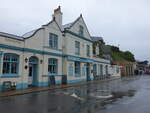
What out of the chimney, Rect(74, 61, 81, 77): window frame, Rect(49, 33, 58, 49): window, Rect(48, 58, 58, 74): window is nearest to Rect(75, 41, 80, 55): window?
Rect(74, 61, 81, 77): window frame

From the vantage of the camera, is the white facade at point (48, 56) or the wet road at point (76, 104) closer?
the wet road at point (76, 104)

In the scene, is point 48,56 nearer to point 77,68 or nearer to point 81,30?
point 77,68

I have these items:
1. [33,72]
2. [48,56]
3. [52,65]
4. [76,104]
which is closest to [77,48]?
[52,65]

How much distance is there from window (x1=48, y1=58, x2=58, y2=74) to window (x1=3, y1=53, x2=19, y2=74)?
185 inches

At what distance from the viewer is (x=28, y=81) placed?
55.4 ft

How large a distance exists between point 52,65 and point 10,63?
6.03 m

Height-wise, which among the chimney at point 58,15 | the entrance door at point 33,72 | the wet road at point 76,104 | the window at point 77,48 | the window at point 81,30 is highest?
the chimney at point 58,15

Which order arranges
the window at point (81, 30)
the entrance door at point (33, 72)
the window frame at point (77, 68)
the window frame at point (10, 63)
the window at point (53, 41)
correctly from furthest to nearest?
the window at point (81, 30) < the window frame at point (77, 68) < the window at point (53, 41) < the entrance door at point (33, 72) < the window frame at point (10, 63)

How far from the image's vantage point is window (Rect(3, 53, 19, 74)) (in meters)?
14.2

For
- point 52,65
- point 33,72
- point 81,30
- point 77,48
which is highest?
point 81,30

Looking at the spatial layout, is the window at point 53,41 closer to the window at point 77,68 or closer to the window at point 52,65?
the window at point 52,65

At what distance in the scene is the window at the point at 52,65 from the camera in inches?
754

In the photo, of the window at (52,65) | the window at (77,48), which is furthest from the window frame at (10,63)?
the window at (77,48)

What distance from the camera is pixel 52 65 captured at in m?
19.6
